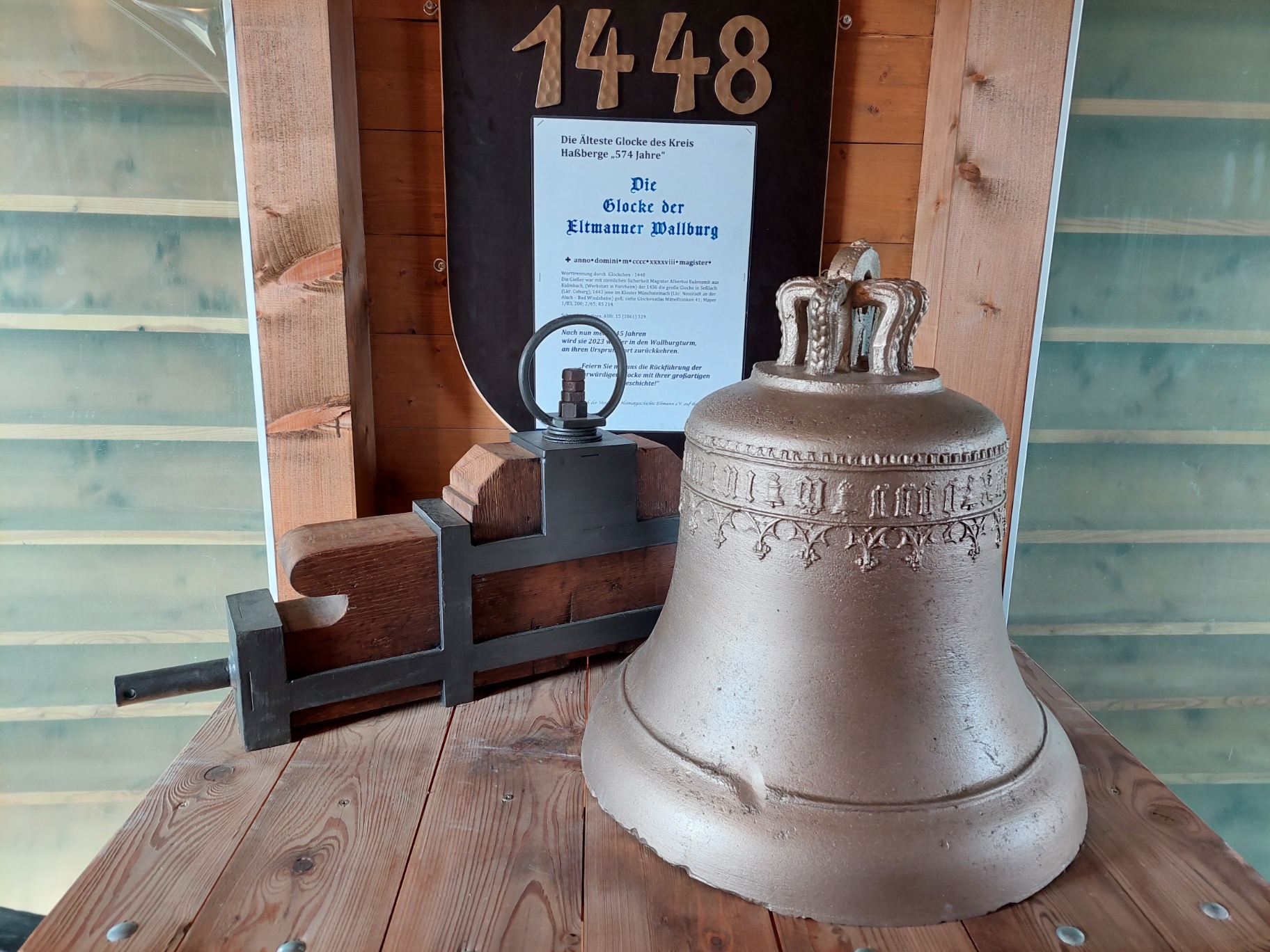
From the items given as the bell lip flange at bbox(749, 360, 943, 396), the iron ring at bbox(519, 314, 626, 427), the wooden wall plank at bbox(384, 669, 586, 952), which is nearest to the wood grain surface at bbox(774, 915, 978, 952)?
the wooden wall plank at bbox(384, 669, 586, 952)

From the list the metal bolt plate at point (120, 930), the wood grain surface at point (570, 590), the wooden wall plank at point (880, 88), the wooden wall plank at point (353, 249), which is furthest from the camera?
the wooden wall plank at point (880, 88)

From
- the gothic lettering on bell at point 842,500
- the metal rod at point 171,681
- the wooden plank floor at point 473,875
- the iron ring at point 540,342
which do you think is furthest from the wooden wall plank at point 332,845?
the gothic lettering on bell at point 842,500

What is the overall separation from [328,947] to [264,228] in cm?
84

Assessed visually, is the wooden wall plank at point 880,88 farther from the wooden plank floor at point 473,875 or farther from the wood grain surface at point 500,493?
the wooden plank floor at point 473,875

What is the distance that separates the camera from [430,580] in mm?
947

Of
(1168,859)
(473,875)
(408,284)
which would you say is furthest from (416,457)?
(1168,859)

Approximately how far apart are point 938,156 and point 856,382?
668mm

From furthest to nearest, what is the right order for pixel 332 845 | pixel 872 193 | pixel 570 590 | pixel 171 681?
pixel 872 193 < pixel 570 590 < pixel 171 681 < pixel 332 845

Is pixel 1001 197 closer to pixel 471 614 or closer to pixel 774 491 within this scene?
pixel 774 491

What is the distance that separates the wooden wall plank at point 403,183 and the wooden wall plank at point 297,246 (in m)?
0.11

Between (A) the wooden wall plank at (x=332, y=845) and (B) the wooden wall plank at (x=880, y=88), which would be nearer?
(A) the wooden wall plank at (x=332, y=845)

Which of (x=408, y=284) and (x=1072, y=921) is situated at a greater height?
(x=408, y=284)

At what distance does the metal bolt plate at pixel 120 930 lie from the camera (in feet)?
2.12

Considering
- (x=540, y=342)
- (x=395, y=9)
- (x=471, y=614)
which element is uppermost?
(x=395, y=9)
